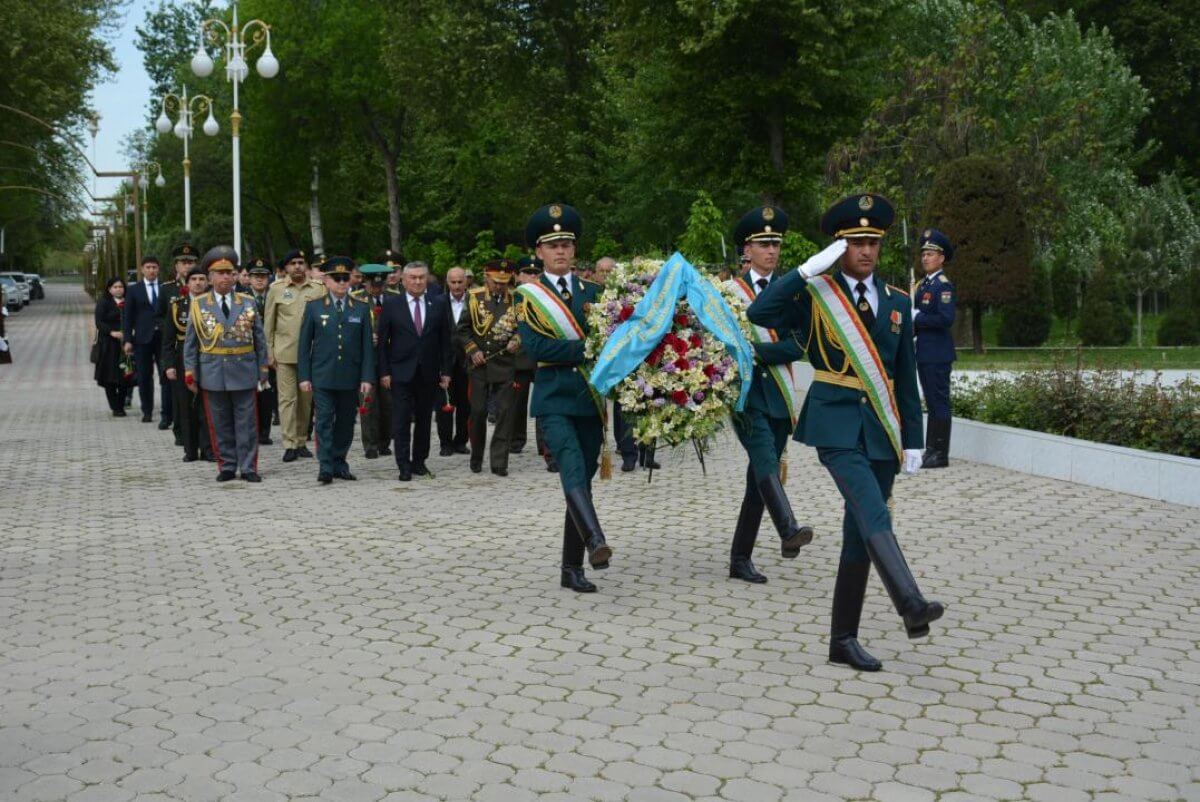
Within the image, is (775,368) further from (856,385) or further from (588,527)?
(856,385)

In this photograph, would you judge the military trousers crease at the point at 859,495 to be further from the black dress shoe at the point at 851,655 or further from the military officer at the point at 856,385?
the black dress shoe at the point at 851,655

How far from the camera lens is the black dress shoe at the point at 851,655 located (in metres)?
6.50

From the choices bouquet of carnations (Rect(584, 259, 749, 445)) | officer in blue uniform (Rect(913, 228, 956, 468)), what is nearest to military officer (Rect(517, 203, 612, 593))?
bouquet of carnations (Rect(584, 259, 749, 445))

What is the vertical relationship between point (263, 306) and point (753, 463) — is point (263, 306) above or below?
above

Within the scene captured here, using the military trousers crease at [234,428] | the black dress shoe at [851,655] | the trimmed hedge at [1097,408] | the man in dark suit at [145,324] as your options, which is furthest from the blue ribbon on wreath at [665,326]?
the man in dark suit at [145,324]

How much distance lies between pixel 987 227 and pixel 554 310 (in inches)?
783

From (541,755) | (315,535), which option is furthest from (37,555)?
(541,755)

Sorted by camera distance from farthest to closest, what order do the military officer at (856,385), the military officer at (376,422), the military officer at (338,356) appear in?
1. the military officer at (376,422)
2. the military officer at (338,356)
3. the military officer at (856,385)

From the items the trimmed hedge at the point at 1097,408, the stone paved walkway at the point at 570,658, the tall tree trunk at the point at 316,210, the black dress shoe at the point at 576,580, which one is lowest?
the stone paved walkway at the point at 570,658

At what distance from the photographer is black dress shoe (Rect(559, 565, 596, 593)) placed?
26.9 feet

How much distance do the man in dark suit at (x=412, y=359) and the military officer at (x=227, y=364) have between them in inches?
46.1

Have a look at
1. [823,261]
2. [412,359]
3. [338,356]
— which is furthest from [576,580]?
[412,359]

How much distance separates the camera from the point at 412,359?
13648mm

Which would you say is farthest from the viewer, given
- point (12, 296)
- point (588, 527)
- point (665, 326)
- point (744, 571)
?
point (12, 296)
